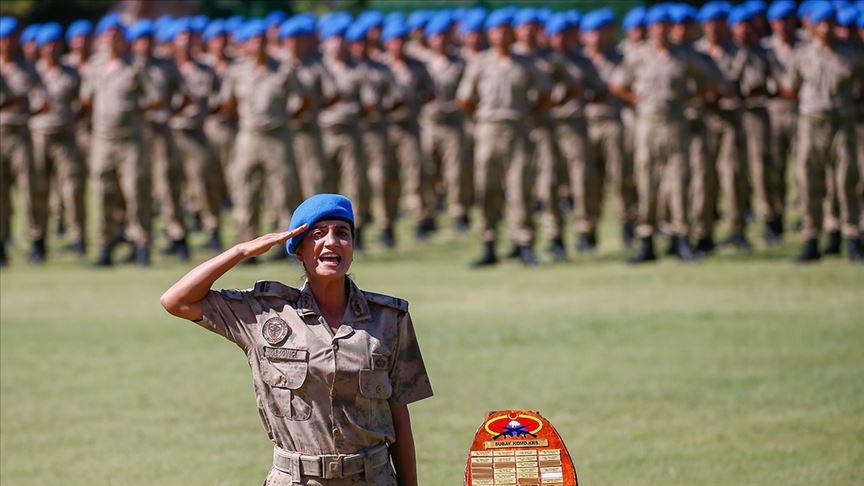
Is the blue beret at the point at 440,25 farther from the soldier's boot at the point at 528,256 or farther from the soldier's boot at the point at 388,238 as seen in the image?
the soldier's boot at the point at 528,256

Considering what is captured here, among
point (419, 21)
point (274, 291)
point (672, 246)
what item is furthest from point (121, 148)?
point (274, 291)

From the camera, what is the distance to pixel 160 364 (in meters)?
10.6

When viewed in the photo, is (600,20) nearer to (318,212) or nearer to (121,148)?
(121,148)

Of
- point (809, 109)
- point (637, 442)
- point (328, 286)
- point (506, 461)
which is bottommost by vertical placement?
point (637, 442)

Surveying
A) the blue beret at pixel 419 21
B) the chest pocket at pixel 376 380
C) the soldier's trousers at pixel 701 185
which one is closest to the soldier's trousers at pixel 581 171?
the soldier's trousers at pixel 701 185

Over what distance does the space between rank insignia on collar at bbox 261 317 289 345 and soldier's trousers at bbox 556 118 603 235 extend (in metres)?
12.4

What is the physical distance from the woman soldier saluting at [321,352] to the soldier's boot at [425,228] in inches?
551

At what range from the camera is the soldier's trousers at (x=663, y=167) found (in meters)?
15.9

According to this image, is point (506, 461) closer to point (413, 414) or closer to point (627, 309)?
point (413, 414)

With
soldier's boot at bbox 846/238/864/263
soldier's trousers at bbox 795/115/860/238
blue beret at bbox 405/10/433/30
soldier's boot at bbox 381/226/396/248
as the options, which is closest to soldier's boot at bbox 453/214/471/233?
soldier's boot at bbox 381/226/396/248

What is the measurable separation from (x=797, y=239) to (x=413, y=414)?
32.3 feet

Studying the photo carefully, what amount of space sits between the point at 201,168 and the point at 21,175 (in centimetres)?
239

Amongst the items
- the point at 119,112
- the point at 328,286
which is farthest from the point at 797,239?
the point at 328,286

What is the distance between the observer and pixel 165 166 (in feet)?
58.0
